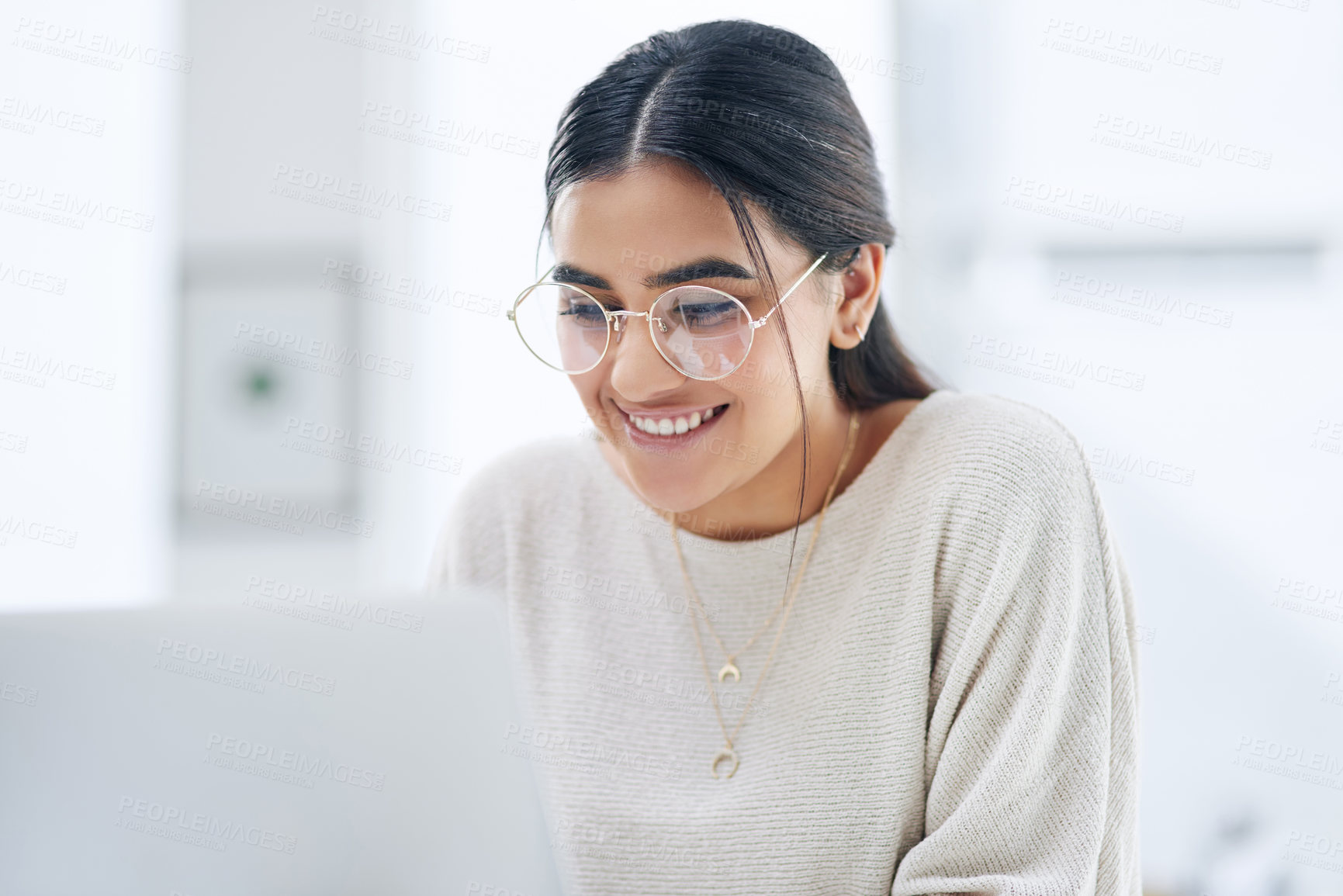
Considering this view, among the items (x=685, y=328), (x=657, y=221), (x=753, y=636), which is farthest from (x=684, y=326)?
(x=753, y=636)

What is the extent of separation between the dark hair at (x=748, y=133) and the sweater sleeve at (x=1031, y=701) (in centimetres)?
23

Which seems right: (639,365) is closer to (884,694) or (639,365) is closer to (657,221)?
(657,221)

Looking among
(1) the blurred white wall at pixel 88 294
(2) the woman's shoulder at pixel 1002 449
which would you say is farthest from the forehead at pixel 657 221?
(1) the blurred white wall at pixel 88 294

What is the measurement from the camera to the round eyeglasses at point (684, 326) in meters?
1.01

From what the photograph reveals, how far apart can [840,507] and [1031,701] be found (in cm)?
32

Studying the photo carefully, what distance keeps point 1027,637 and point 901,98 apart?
1451mm

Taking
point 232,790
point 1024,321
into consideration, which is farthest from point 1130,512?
point 232,790

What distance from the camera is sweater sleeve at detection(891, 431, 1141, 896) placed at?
0.97 m

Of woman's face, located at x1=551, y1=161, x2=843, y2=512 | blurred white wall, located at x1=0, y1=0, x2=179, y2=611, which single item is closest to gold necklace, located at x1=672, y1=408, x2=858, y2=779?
woman's face, located at x1=551, y1=161, x2=843, y2=512

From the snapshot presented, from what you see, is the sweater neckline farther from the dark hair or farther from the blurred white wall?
the blurred white wall

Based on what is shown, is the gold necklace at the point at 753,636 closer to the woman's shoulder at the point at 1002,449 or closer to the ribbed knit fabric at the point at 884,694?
the ribbed knit fabric at the point at 884,694

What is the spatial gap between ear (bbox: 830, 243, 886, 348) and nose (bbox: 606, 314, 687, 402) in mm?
228

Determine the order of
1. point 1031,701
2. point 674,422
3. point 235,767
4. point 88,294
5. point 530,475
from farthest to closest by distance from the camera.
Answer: point 88,294, point 530,475, point 674,422, point 1031,701, point 235,767

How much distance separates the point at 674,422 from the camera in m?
1.09
